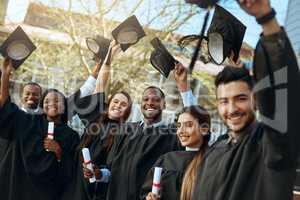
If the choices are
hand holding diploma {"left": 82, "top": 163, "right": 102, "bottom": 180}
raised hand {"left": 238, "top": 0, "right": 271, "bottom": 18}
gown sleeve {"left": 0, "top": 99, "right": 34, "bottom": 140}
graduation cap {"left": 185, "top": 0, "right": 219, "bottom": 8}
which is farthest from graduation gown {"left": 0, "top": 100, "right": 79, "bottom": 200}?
raised hand {"left": 238, "top": 0, "right": 271, "bottom": 18}

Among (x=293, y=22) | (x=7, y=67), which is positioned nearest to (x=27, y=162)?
(x=7, y=67)

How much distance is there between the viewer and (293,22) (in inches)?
221

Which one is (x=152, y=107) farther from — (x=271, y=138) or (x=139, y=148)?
(x=271, y=138)

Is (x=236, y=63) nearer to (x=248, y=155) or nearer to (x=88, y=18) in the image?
(x=248, y=155)

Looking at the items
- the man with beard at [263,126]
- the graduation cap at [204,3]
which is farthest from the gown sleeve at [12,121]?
the graduation cap at [204,3]

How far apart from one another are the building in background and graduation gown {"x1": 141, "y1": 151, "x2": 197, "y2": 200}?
2326mm

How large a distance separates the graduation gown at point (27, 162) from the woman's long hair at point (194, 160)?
198 centimetres

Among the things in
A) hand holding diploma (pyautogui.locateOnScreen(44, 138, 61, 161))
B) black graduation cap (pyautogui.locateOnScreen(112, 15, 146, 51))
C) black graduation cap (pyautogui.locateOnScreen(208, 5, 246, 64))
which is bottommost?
hand holding diploma (pyautogui.locateOnScreen(44, 138, 61, 161))

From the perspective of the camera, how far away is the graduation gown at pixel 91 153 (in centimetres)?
464

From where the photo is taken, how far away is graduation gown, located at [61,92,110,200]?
4641mm

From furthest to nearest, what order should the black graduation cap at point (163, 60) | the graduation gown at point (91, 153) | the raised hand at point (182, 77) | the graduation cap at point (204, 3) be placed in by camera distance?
the graduation gown at point (91, 153) → the black graduation cap at point (163, 60) → the raised hand at point (182, 77) → the graduation cap at point (204, 3)

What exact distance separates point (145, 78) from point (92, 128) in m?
7.95

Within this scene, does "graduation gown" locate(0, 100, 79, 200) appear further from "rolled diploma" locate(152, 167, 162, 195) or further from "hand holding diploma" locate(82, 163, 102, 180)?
"rolled diploma" locate(152, 167, 162, 195)

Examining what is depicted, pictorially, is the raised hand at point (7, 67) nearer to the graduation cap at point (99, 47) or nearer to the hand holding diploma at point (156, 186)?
the graduation cap at point (99, 47)
